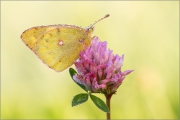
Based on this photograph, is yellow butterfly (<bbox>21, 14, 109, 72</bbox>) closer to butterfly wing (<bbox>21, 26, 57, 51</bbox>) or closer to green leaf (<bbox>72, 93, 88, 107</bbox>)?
butterfly wing (<bbox>21, 26, 57, 51</bbox>)

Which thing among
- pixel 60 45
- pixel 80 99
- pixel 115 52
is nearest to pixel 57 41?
A: pixel 60 45

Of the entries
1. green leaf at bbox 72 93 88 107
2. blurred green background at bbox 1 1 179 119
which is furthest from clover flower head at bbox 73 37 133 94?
blurred green background at bbox 1 1 179 119

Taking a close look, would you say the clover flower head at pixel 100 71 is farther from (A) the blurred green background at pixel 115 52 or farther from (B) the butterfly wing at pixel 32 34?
(A) the blurred green background at pixel 115 52

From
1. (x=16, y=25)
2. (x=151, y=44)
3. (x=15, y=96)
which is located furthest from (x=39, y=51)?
(x=16, y=25)

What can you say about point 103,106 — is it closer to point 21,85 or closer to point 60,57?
point 60,57

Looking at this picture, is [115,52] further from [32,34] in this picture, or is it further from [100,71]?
[100,71]
